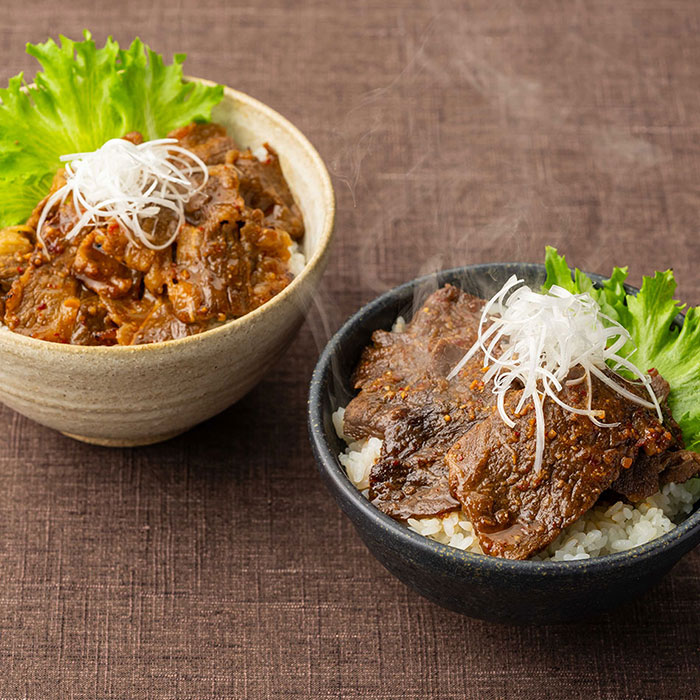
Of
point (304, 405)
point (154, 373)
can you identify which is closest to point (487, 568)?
point (154, 373)

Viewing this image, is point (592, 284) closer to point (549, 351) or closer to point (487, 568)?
point (549, 351)

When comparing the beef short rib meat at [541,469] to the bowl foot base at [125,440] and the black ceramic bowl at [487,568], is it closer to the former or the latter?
the black ceramic bowl at [487,568]

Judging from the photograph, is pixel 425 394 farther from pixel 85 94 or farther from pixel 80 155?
pixel 85 94

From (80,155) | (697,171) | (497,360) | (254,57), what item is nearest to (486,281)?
(497,360)

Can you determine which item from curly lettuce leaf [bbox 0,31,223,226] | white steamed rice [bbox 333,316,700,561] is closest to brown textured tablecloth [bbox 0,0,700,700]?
white steamed rice [bbox 333,316,700,561]

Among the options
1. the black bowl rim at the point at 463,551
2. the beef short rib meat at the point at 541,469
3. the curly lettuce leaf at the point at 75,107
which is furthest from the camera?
the curly lettuce leaf at the point at 75,107

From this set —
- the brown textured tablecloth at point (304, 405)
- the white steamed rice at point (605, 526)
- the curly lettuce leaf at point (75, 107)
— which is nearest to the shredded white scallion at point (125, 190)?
the curly lettuce leaf at point (75, 107)
